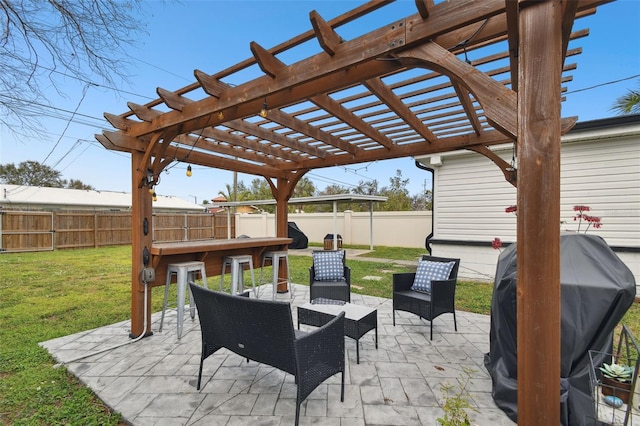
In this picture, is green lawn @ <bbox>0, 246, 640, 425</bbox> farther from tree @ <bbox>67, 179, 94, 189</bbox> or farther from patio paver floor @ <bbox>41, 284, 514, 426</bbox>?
tree @ <bbox>67, 179, 94, 189</bbox>

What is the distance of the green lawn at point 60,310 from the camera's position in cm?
227

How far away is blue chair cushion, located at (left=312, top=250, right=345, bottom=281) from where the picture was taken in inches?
185

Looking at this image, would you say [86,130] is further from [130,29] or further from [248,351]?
[248,351]

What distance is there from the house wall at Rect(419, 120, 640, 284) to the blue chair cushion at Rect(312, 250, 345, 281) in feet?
12.7

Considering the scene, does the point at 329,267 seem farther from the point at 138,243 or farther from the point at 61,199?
the point at 61,199

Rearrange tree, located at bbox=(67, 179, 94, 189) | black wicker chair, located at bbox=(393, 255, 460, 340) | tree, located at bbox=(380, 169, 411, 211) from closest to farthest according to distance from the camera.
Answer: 1. black wicker chair, located at bbox=(393, 255, 460, 340)
2. tree, located at bbox=(380, 169, 411, 211)
3. tree, located at bbox=(67, 179, 94, 189)

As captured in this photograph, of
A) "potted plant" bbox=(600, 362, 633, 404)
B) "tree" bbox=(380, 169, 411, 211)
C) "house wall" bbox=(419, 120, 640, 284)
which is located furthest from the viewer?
"tree" bbox=(380, 169, 411, 211)

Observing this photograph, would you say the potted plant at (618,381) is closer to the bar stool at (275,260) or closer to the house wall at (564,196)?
the bar stool at (275,260)

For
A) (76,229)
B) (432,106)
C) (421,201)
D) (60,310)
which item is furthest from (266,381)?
(421,201)

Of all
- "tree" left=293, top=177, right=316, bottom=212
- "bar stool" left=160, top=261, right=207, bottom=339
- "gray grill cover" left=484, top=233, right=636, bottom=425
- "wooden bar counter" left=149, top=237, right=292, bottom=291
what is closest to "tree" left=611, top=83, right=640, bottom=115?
"gray grill cover" left=484, top=233, right=636, bottom=425

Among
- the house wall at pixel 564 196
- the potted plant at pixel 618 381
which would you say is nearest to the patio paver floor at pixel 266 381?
the potted plant at pixel 618 381

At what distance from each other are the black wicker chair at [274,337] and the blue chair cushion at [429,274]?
6.82 ft

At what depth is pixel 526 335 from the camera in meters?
1.35

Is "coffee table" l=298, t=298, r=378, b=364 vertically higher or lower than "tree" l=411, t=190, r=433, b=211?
lower
